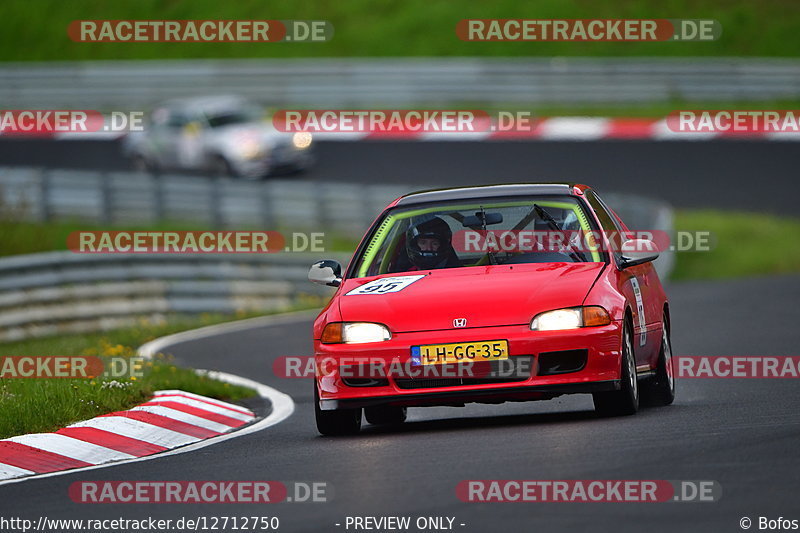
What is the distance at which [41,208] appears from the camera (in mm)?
31016

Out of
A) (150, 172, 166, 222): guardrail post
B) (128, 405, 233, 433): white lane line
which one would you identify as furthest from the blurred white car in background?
(128, 405, 233, 433): white lane line

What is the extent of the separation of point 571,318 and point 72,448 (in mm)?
3029

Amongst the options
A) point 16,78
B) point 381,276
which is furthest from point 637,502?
point 16,78

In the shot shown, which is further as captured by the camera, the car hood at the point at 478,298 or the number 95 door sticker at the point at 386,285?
the number 95 door sticker at the point at 386,285

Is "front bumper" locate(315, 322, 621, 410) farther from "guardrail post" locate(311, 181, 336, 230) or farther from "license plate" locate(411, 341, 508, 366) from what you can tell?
"guardrail post" locate(311, 181, 336, 230)

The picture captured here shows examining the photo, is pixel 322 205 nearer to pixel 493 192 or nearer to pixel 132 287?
pixel 132 287

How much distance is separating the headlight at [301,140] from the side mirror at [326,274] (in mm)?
23869

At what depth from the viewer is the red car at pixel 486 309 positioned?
962cm

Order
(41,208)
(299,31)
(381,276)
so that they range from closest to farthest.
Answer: (381,276)
(41,208)
(299,31)

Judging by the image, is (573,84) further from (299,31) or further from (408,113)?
(299,31)

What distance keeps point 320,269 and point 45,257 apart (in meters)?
12.4

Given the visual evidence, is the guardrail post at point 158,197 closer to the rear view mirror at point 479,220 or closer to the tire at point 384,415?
the tire at point 384,415

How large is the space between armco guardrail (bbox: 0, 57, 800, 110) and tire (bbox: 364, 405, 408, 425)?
26746 millimetres

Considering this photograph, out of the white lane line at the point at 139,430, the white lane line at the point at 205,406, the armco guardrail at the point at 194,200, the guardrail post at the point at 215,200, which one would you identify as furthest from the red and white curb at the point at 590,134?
the white lane line at the point at 139,430
